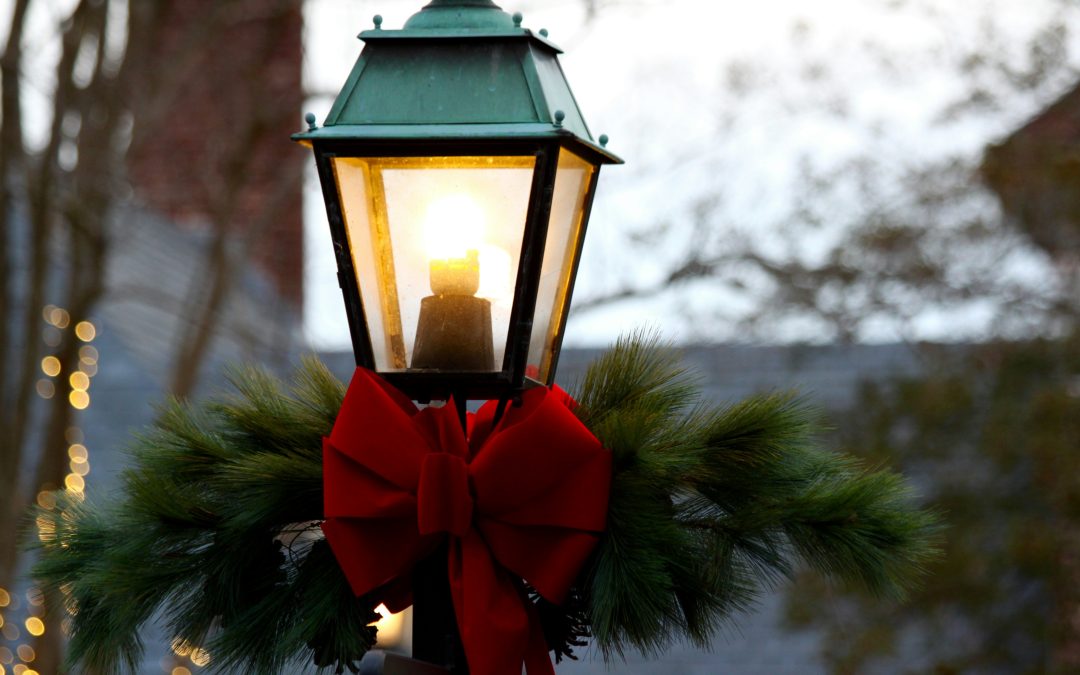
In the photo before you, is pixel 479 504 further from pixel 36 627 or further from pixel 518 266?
pixel 36 627

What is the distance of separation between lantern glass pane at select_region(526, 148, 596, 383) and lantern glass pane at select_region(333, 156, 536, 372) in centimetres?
7

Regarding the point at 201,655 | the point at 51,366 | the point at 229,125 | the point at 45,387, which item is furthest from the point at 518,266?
the point at 229,125

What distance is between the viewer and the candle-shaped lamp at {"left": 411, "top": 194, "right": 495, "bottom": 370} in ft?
8.05

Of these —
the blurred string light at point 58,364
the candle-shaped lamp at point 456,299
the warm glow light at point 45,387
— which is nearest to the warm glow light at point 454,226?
the candle-shaped lamp at point 456,299

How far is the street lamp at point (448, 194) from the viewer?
7.88 feet

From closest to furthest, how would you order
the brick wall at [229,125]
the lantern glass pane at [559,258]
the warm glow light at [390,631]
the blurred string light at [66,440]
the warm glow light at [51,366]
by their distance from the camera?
the lantern glass pane at [559,258], the warm glow light at [390,631], the blurred string light at [66,440], the warm glow light at [51,366], the brick wall at [229,125]

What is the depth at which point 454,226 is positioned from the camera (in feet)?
8.06

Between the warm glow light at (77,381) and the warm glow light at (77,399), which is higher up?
the warm glow light at (77,381)

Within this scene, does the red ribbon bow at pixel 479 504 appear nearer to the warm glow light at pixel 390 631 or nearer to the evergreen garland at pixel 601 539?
the evergreen garland at pixel 601 539

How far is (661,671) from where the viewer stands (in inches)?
405

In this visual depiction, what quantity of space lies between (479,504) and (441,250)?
421 mm

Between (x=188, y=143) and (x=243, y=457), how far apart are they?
1265 cm

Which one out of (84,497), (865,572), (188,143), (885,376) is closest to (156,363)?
(188,143)

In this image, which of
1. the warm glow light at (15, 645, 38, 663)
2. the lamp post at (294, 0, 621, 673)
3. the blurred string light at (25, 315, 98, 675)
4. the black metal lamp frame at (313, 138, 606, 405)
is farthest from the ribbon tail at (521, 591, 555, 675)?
the warm glow light at (15, 645, 38, 663)
